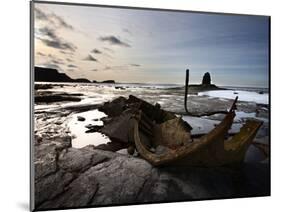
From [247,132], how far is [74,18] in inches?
55.7

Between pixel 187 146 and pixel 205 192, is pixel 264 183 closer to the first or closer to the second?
pixel 205 192

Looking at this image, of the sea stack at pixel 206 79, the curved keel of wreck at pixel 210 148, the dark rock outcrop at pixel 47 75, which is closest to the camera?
the dark rock outcrop at pixel 47 75

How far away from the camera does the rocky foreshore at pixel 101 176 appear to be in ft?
8.48

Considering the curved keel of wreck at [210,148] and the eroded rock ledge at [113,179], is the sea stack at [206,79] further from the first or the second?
the eroded rock ledge at [113,179]

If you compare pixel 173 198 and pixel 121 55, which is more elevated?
pixel 121 55

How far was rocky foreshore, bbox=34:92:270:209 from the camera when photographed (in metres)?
2.59

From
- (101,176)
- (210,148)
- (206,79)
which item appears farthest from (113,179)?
(206,79)

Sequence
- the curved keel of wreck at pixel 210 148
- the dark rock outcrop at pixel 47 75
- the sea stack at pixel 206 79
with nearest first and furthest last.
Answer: the dark rock outcrop at pixel 47 75 → the curved keel of wreck at pixel 210 148 → the sea stack at pixel 206 79

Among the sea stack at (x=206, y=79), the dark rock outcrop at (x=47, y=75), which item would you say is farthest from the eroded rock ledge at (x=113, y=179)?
the sea stack at (x=206, y=79)

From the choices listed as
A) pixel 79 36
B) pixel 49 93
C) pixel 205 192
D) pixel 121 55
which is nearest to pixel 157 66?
pixel 121 55

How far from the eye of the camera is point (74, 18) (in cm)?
265

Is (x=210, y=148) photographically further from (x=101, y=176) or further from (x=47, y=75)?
(x=47, y=75)

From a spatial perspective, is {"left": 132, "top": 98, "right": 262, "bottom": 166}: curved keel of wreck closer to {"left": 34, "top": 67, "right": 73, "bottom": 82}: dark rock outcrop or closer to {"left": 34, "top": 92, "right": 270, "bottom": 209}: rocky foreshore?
{"left": 34, "top": 92, "right": 270, "bottom": 209}: rocky foreshore

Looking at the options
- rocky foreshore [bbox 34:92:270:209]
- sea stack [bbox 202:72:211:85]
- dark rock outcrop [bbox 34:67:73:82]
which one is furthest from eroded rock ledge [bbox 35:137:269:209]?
sea stack [bbox 202:72:211:85]
